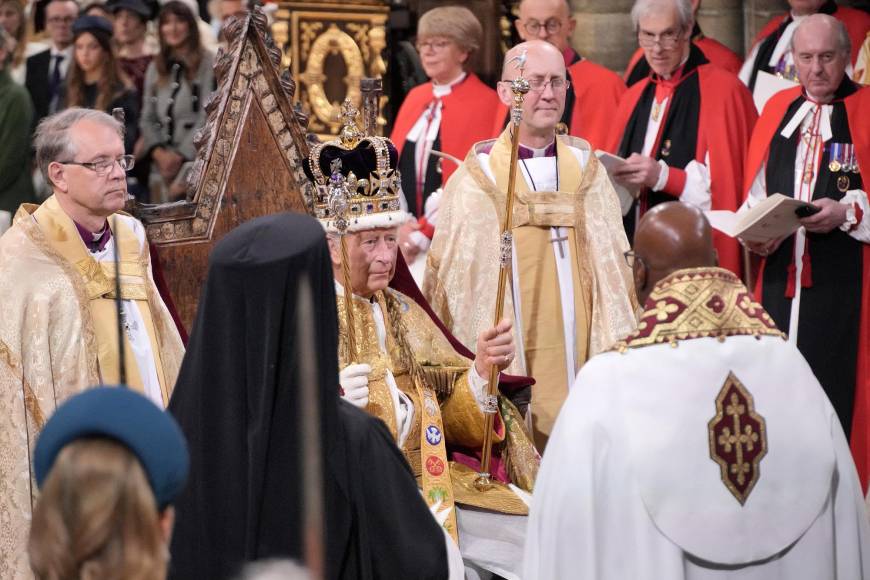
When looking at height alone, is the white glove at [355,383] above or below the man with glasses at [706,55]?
below

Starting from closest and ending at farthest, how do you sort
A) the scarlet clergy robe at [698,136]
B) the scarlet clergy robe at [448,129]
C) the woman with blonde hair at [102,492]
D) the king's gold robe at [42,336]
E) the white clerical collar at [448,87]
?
the woman with blonde hair at [102,492] < the king's gold robe at [42,336] < the scarlet clergy robe at [698,136] < the scarlet clergy robe at [448,129] < the white clerical collar at [448,87]

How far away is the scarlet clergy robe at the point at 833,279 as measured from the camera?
24.0 feet

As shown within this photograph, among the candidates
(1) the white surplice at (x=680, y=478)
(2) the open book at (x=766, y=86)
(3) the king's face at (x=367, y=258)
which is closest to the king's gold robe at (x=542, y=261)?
(3) the king's face at (x=367, y=258)

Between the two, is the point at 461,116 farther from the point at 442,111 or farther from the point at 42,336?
the point at 42,336

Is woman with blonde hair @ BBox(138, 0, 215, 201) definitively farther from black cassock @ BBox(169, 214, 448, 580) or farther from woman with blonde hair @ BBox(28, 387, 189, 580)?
woman with blonde hair @ BBox(28, 387, 189, 580)

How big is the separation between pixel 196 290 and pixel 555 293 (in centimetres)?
148

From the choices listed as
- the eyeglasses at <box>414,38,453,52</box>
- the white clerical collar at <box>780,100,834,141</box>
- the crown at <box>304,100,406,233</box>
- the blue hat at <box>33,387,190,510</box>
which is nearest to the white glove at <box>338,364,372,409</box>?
the crown at <box>304,100,406,233</box>

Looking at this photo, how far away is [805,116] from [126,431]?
570 cm

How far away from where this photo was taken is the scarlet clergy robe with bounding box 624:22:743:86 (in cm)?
888

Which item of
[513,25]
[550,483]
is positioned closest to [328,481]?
[550,483]

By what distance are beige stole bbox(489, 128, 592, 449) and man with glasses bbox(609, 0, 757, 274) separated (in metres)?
1.49

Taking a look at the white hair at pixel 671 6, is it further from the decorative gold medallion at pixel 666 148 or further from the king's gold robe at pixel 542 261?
the king's gold robe at pixel 542 261

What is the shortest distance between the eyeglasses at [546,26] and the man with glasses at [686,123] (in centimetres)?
66

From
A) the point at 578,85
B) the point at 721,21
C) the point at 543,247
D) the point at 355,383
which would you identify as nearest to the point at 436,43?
the point at 578,85
